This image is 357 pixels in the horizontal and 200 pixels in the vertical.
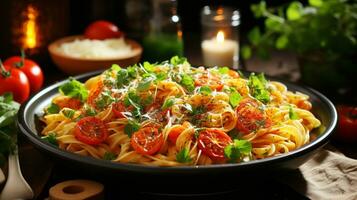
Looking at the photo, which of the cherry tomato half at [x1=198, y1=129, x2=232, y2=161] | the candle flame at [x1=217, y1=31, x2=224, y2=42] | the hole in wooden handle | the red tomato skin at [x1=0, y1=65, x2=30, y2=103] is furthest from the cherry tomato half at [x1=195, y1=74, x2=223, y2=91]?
the candle flame at [x1=217, y1=31, x2=224, y2=42]

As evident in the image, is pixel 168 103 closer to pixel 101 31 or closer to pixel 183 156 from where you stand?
pixel 183 156

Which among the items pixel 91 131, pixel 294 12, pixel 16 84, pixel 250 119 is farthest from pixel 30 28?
pixel 250 119

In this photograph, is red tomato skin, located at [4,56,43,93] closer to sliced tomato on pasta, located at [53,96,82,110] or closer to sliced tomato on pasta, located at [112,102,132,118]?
sliced tomato on pasta, located at [53,96,82,110]

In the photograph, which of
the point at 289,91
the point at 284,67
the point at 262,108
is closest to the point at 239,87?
the point at 262,108

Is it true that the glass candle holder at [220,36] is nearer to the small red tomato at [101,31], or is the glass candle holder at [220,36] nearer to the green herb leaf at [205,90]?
the small red tomato at [101,31]

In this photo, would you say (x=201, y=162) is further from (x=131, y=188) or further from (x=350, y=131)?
(x=350, y=131)

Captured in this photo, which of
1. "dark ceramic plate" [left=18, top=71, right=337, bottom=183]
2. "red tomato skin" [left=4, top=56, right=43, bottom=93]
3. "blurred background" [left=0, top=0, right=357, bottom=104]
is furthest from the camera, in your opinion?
"blurred background" [left=0, top=0, right=357, bottom=104]

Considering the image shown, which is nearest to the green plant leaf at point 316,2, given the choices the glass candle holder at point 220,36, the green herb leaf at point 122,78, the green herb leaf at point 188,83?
the glass candle holder at point 220,36
